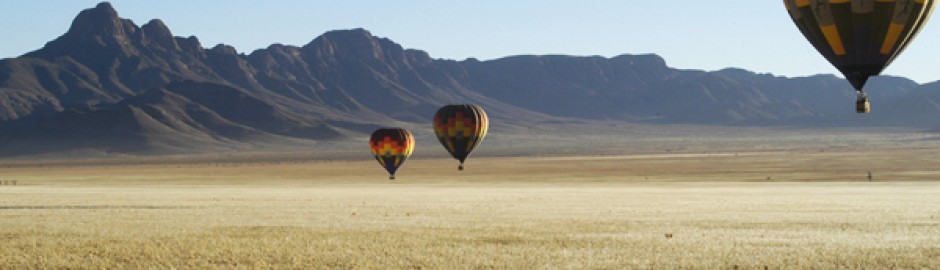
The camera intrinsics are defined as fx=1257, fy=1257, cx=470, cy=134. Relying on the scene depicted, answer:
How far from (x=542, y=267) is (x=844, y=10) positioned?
12880 millimetres

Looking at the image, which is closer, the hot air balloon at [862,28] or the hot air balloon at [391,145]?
the hot air balloon at [862,28]

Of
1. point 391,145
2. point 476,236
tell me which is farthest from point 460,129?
point 476,236

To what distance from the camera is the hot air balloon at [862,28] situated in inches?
1035

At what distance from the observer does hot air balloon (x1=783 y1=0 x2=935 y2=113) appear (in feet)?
86.2

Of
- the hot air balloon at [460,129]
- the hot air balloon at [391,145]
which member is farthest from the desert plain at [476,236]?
the hot air balloon at [391,145]

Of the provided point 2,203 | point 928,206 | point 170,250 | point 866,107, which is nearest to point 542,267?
point 170,250

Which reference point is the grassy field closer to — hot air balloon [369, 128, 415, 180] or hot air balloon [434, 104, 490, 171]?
hot air balloon [434, 104, 490, 171]

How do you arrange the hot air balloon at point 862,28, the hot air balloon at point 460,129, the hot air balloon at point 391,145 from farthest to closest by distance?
the hot air balloon at point 391,145, the hot air balloon at point 460,129, the hot air balloon at point 862,28

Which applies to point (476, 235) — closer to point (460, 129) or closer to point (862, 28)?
point (862, 28)

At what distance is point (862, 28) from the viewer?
87.0 ft

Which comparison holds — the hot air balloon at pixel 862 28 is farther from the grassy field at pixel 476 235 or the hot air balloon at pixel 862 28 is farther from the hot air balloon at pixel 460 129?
the hot air balloon at pixel 460 129

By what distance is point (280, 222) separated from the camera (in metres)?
25.0

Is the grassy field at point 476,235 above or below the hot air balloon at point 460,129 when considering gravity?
below

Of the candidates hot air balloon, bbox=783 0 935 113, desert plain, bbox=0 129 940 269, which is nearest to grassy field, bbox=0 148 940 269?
desert plain, bbox=0 129 940 269
